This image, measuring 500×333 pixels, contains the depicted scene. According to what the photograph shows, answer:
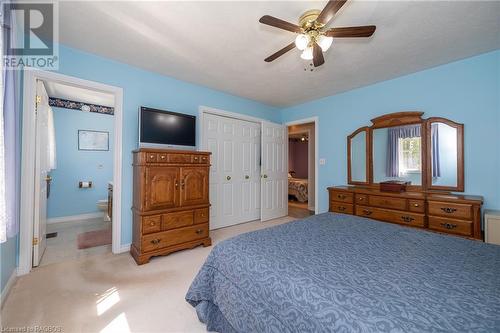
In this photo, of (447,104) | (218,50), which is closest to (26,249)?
(218,50)

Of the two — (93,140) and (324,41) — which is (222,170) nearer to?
(324,41)

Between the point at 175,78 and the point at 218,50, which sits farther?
the point at 175,78

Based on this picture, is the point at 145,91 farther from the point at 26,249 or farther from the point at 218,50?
the point at 26,249

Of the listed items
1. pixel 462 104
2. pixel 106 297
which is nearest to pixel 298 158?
pixel 462 104

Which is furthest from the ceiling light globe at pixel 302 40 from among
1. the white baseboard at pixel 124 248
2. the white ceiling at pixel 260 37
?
the white baseboard at pixel 124 248

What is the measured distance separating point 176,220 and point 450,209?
3.27 m

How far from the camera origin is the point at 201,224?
293cm

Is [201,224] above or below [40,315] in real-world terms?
above

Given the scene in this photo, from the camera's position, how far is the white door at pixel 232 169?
371 cm

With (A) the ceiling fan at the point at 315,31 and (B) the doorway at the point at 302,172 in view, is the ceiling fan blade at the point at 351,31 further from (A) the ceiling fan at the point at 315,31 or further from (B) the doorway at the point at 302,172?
(B) the doorway at the point at 302,172

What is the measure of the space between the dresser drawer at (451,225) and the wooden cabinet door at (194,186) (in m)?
2.89

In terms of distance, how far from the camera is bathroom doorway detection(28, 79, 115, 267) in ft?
12.0

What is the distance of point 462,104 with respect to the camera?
8.50ft

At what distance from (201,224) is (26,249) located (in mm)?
1835
